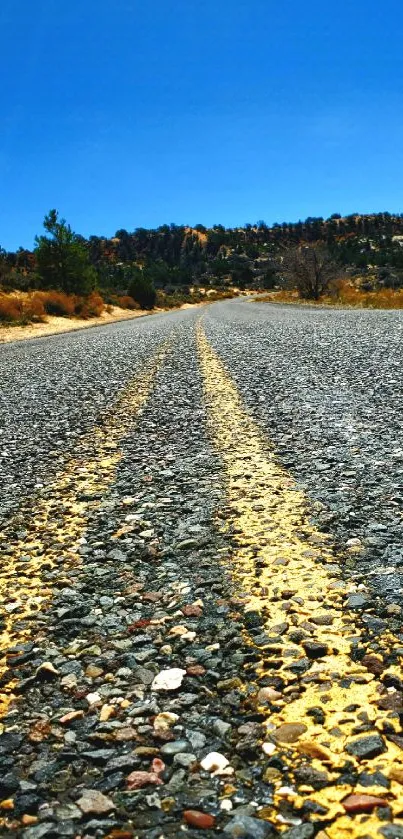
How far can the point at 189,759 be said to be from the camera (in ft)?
4.48

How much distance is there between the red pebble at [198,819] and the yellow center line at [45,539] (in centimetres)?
67

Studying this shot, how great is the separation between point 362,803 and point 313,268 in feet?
127

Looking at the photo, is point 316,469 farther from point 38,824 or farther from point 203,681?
point 38,824

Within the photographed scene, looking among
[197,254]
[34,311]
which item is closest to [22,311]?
[34,311]

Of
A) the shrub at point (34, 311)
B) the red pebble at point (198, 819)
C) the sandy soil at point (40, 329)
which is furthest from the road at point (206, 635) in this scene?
the shrub at point (34, 311)

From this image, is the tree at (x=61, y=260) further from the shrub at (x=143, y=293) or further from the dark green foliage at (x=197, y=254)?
the shrub at (x=143, y=293)

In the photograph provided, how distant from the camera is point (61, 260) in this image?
40.9 metres

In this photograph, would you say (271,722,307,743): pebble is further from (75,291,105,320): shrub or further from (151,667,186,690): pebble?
(75,291,105,320): shrub

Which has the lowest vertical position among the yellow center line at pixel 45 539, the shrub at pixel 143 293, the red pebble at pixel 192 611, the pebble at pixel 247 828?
the pebble at pixel 247 828

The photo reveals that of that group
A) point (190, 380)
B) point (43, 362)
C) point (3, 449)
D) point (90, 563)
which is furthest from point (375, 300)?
point (90, 563)

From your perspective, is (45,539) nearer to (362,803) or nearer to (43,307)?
(362,803)

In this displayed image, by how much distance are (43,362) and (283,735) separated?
11072mm

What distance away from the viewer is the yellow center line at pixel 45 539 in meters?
2.05

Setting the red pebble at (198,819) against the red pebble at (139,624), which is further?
the red pebble at (139,624)
